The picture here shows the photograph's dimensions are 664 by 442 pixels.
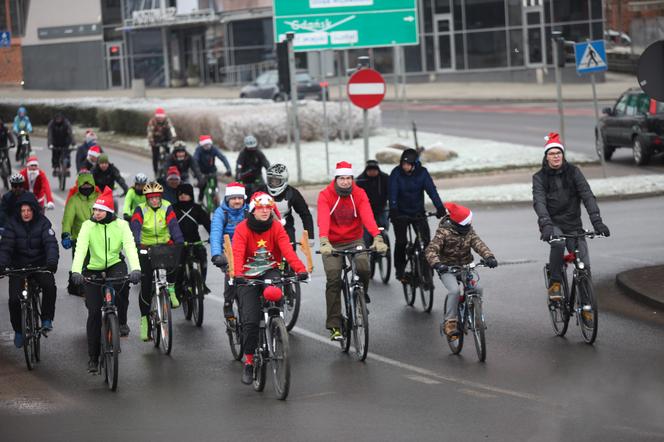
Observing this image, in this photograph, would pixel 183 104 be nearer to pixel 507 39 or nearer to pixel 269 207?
pixel 507 39

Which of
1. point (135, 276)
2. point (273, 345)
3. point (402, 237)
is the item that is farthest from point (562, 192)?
point (135, 276)

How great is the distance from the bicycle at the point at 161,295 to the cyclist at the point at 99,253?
894 mm

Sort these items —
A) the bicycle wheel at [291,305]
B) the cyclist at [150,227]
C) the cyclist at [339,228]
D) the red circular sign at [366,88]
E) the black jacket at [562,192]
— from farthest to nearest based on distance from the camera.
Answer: the red circular sign at [366,88], the bicycle wheel at [291,305], the cyclist at [150,227], the black jacket at [562,192], the cyclist at [339,228]

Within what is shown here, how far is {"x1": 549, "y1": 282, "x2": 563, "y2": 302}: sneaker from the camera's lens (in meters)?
12.9

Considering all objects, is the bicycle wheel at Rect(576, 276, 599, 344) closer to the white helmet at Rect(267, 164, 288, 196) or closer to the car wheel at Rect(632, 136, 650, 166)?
the white helmet at Rect(267, 164, 288, 196)

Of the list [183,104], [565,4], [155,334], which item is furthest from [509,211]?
[565,4]

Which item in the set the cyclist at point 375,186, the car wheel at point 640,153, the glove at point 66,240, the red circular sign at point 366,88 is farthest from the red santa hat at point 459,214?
the car wheel at point 640,153

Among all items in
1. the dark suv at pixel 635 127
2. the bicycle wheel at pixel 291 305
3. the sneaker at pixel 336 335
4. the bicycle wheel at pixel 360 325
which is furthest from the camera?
the dark suv at pixel 635 127

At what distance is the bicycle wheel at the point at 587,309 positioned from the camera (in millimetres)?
12422

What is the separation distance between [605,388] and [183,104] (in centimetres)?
4016

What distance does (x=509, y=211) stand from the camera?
79.9ft

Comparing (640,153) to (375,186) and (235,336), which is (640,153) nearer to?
(375,186)

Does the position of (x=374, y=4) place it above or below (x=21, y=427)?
above

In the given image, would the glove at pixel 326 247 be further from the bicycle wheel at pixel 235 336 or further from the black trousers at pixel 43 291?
the black trousers at pixel 43 291
